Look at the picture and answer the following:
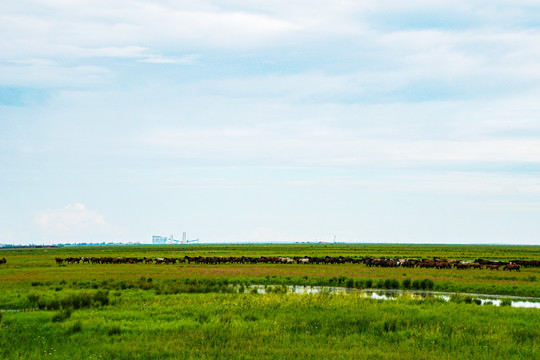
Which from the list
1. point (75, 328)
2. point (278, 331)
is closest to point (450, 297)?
point (278, 331)

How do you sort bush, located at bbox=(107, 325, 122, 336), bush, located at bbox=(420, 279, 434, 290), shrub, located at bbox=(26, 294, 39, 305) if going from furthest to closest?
bush, located at bbox=(420, 279, 434, 290) < shrub, located at bbox=(26, 294, 39, 305) < bush, located at bbox=(107, 325, 122, 336)

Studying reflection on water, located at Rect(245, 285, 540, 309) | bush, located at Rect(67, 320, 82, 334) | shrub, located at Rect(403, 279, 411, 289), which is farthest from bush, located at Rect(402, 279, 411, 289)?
bush, located at Rect(67, 320, 82, 334)

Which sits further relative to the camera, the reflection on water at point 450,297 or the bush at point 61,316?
the reflection on water at point 450,297

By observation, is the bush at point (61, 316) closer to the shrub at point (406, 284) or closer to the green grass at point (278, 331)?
the green grass at point (278, 331)

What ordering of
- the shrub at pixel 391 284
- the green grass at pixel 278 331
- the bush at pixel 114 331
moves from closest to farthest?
the green grass at pixel 278 331 < the bush at pixel 114 331 < the shrub at pixel 391 284

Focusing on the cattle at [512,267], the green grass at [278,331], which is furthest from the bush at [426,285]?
the cattle at [512,267]

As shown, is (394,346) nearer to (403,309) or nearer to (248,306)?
(403,309)

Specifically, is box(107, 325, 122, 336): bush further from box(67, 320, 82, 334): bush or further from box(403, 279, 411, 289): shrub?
box(403, 279, 411, 289): shrub

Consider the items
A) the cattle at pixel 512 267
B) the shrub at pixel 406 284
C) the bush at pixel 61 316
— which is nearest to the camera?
the bush at pixel 61 316

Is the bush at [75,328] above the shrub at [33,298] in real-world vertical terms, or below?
above

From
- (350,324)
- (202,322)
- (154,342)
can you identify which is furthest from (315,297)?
(154,342)

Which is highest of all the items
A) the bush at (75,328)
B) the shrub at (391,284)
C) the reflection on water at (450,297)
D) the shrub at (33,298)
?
the bush at (75,328)

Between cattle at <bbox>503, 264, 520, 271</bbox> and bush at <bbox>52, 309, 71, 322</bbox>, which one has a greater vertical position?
bush at <bbox>52, 309, 71, 322</bbox>

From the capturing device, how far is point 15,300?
2277cm
